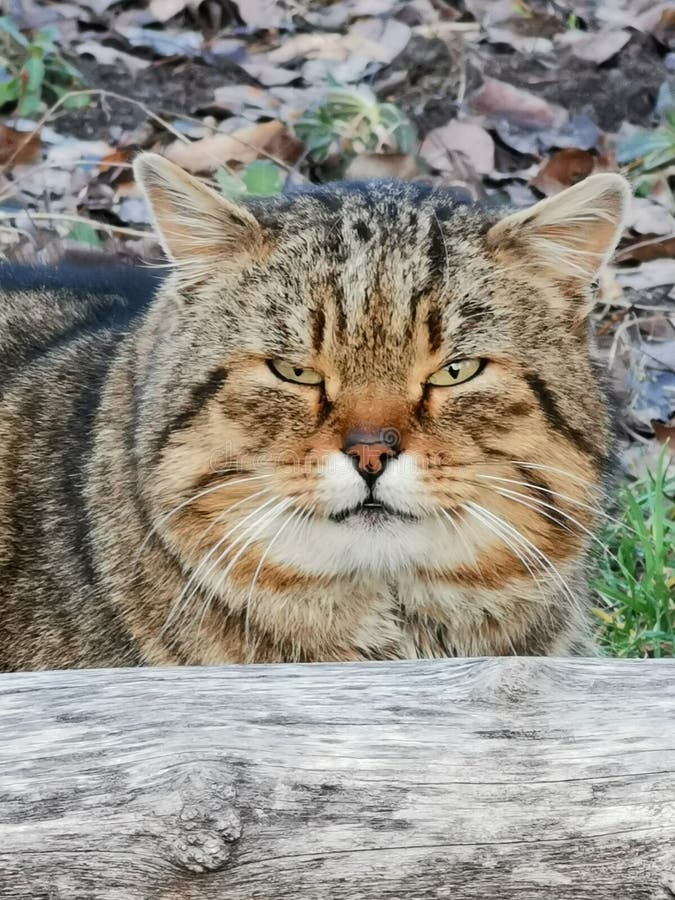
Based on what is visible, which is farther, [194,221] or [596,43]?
[596,43]

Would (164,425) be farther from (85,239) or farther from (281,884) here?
(85,239)

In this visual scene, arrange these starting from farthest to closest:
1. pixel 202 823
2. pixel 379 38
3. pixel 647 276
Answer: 1. pixel 379 38
2. pixel 647 276
3. pixel 202 823

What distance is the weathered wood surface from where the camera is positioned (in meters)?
1.95

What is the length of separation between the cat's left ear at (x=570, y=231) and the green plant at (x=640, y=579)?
3.42 ft

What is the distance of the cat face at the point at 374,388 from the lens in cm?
267

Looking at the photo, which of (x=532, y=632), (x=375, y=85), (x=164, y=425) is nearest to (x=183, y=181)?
(x=164, y=425)

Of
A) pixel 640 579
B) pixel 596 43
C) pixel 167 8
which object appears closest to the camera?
pixel 640 579

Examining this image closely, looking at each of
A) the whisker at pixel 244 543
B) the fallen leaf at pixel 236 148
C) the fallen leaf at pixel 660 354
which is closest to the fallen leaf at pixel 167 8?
the fallen leaf at pixel 236 148

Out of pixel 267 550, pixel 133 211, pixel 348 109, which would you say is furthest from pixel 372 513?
pixel 348 109

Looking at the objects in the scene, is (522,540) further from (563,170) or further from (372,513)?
(563,170)

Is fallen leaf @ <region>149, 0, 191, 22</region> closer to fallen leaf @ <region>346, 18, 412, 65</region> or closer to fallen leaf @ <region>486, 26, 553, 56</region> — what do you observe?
fallen leaf @ <region>346, 18, 412, 65</region>

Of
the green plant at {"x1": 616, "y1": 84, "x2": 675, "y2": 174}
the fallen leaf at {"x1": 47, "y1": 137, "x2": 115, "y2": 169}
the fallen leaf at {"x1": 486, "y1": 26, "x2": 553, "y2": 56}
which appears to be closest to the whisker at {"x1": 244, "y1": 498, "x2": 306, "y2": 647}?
the fallen leaf at {"x1": 47, "y1": 137, "x2": 115, "y2": 169}

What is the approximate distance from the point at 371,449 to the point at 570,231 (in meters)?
0.76

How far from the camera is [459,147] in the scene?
19.1ft
